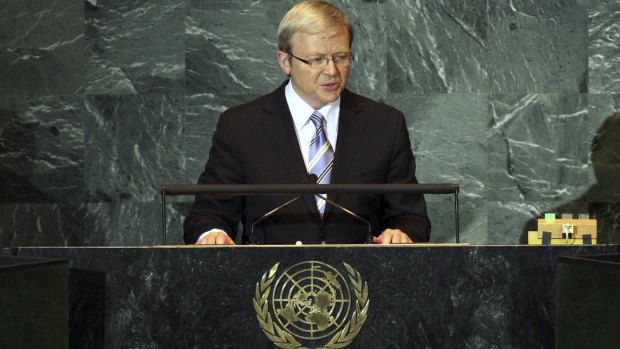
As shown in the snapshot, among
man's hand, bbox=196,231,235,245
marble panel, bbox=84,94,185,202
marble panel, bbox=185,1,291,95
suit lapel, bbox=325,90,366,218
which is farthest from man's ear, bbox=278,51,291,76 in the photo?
marble panel, bbox=84,94,185,202

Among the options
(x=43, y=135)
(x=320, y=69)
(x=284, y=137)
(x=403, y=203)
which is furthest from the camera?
(x=43, y=135)

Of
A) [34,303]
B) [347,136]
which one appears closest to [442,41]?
[347,136]

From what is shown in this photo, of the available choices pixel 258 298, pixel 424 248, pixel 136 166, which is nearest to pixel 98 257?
pixel 258 298

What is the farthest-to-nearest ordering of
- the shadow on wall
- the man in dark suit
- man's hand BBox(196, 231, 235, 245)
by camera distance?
the shadow on wall, the man in dark suit, man's hand BBox(196, 231, 235, 245)

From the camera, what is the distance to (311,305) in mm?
2730

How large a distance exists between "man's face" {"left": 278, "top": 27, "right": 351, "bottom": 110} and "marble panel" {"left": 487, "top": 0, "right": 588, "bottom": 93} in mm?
2197

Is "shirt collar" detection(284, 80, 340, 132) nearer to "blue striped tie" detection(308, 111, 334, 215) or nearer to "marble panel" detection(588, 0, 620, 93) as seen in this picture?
"blue striped tie" detection(308, 111, 334, 215)

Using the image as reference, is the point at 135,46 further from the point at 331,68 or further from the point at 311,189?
the point at 311,189

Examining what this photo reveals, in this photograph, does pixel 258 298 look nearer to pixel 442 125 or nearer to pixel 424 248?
pixel 424 248

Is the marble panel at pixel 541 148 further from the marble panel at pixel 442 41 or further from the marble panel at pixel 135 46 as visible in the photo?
the marble panel at pixel 135 46

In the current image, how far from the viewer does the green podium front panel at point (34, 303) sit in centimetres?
243

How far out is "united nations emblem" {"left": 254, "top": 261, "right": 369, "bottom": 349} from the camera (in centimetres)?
273

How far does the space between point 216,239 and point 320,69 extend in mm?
898

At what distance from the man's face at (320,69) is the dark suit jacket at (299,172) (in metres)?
0.15
